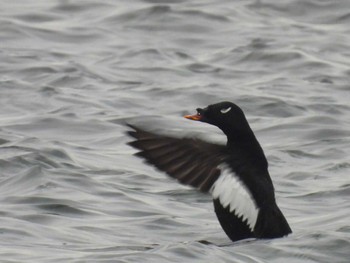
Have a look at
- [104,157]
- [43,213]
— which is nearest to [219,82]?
[104,157]

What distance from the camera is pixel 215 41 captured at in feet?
52.1

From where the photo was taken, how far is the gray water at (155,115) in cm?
860

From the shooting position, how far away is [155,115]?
41.7ft

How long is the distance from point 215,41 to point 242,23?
30.4 inches

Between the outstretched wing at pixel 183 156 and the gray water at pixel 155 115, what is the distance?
181 millimetres

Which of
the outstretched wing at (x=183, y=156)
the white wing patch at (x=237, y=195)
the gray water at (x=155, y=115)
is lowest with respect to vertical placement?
the gray water at (x=155, y=115)

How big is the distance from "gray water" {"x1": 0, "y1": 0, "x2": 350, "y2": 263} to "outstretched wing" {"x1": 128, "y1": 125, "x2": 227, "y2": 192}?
0.18 meters

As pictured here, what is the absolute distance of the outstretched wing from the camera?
8.13m

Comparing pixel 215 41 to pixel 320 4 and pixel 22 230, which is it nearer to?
pixel 320 4

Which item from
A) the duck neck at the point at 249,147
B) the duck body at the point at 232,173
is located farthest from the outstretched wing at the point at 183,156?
the duck neck at the point at 249,147

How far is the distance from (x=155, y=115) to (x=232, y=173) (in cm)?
464

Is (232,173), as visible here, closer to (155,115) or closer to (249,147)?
(249,147)

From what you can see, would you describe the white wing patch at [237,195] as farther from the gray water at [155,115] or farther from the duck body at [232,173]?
the gray water at [155,115]

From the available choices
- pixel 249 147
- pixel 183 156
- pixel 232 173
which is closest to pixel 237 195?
pixel 232 173
